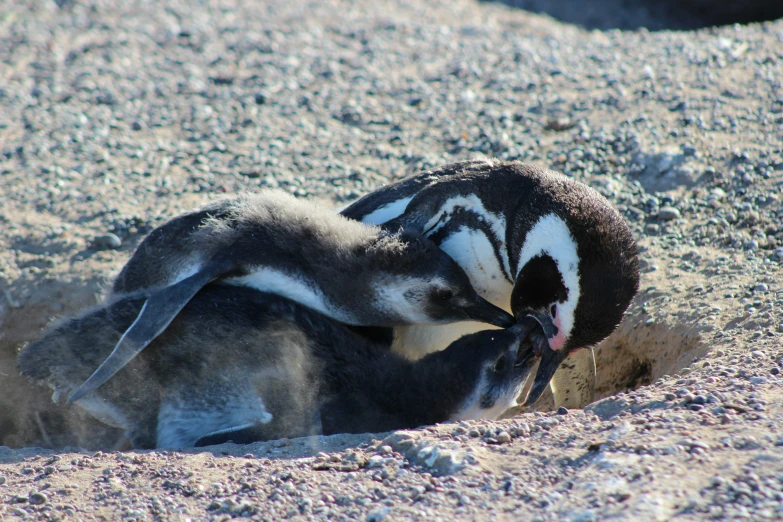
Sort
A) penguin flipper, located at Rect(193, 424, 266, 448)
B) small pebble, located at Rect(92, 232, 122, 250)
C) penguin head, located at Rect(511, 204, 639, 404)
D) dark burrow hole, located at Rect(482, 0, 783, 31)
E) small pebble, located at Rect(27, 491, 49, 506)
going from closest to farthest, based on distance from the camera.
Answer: small pebble, located at Rect(27, 491, 49, 506) → penguin head, located at Rect(511, 204, 639, 404) → penguin flipper, located at Rect(193, 424, 266, 448) → small pebble, located at Rect(92, 232, 122, 250) → dark burrow hole, located at Rect(482, 0, 783, 31)

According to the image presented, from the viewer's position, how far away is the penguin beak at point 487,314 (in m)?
3.39

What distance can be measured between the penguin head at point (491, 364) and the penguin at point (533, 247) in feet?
0.24

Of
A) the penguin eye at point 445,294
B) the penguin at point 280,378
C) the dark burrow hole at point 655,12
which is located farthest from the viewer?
the dark burrow hole at point 655,12

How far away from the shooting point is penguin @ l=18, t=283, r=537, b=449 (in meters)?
3.26

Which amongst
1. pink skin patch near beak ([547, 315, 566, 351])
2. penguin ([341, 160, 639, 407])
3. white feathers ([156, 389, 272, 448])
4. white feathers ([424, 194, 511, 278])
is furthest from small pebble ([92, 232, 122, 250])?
pink skin patch near beak ([547, 315, 566, 351])

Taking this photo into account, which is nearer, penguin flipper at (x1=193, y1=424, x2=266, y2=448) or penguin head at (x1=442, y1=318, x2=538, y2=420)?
penguin flipper at (x1=193, y1=424, x2=266, y2=448)

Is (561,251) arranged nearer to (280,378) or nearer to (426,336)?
(426,336)

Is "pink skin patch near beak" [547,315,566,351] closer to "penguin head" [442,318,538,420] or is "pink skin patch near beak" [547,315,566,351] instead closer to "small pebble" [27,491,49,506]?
"penguin head" [442,318,538,420]

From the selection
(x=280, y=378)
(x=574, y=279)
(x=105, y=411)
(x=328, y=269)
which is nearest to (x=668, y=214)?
(x=574, y=279)

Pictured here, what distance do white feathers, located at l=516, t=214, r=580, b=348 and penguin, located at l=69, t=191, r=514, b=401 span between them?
30 cm

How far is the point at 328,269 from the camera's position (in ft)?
11.2

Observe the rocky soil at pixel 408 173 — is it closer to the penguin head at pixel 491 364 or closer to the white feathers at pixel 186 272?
the penguin head at pixel 491 364

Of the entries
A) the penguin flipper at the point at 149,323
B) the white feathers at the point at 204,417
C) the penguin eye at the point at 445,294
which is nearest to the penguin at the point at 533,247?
the penguin eye at the point at 445,294

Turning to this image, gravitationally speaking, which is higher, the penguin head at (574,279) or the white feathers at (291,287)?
the penguin head at (574,279)
